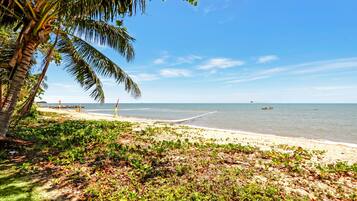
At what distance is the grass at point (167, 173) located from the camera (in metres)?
4.21

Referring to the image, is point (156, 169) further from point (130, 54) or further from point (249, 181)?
point (130, 54)

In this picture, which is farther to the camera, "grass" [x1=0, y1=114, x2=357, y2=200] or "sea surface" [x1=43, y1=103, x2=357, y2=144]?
"sea surface" [x1=43, y1=103, x2=357, y2=144]

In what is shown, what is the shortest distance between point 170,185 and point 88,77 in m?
6.76

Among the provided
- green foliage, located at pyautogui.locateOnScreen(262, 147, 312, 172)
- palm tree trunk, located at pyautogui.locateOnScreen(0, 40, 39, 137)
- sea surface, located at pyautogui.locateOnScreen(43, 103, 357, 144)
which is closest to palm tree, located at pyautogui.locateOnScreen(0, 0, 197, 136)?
palm tree trunk, located at pyautogui.locateOnScreen(0, 40, 39, 137)

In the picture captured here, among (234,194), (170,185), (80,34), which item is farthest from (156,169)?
(80,34)

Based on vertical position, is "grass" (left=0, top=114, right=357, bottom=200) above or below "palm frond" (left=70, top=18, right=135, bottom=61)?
below

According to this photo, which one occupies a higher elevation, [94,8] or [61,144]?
[94,8]

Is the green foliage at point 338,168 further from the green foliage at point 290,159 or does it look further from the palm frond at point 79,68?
→ the palm frond at point 79,68

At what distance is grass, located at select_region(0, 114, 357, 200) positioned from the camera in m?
4.21

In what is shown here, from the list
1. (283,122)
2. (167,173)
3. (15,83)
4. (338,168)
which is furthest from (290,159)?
(283,122)

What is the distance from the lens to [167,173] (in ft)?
16.7

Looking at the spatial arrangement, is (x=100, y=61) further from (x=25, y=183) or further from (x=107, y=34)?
(x=25, y=183)

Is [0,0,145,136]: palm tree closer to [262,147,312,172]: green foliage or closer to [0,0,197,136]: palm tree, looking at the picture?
[0,0,197,136]: palm tree

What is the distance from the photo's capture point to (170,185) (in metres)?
4.50
